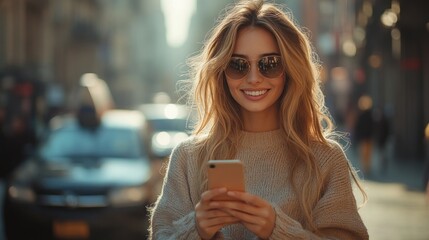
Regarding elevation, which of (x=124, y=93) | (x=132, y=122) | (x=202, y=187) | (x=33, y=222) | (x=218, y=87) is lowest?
(x=124, y=93)

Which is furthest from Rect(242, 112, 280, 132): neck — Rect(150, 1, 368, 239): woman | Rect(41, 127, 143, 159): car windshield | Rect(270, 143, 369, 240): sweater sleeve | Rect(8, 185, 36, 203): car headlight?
Rect(41, 127, 143, 159): car windshield

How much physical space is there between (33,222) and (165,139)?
866cm

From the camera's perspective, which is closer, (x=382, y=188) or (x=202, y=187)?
(x=202, y=187)

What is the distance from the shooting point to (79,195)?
10.4m

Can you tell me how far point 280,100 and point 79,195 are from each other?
7.05 m

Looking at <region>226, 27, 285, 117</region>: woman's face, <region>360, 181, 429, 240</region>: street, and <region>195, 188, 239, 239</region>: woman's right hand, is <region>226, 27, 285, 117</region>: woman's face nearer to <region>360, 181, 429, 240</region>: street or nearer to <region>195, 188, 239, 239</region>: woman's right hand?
<region>195, 188, 239, 239</region>: woman's right hand

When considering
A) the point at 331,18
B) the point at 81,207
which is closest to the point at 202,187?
the point at 81,207

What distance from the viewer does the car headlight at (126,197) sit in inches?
407

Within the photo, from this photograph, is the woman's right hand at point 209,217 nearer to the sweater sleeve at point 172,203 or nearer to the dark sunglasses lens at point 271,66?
the sweater sleeve at point 172,203

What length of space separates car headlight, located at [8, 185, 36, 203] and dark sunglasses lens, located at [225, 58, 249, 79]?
7.32 meters

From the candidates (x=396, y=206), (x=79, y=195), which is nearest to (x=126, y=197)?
(x=79, y=195)

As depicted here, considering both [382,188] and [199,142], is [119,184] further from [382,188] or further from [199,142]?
[382,188]

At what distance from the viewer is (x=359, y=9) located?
38.7 meters

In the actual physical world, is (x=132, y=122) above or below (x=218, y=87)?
below
